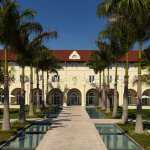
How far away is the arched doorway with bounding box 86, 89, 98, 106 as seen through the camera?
87.6m

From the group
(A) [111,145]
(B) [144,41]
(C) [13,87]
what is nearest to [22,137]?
(A) [111,145]

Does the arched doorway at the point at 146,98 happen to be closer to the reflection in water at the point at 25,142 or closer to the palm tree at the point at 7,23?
the palm tree at the point at 7,23

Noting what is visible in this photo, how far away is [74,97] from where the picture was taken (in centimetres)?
8831

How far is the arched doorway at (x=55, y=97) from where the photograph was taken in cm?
8769

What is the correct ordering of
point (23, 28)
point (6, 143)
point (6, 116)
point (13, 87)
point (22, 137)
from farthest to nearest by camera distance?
1. point (13, 87)
2. point (23, 28)
3. point (6, 116)
4. point (22, 137)
5. point (6, 143)

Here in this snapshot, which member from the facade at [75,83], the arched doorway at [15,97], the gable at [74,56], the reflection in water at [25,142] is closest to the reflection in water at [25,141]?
the reflection in water at [25,142]

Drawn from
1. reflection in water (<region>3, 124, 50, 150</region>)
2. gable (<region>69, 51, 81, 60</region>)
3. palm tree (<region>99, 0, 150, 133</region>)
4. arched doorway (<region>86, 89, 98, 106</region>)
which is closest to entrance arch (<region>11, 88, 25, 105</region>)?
gable (<region>69, 51, 81, 60</region>)

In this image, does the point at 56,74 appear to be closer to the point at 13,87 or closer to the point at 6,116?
the point at 13,87

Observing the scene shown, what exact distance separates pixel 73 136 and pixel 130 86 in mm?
60976

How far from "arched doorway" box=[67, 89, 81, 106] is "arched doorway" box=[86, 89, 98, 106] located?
5.48 ft

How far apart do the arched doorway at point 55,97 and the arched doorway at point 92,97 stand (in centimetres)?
499

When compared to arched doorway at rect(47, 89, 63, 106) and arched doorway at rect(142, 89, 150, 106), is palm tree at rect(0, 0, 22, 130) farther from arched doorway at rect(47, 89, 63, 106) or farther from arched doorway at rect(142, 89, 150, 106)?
arched doorway at rect(142, 89, 150, 106)

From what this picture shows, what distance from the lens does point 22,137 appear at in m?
25.7

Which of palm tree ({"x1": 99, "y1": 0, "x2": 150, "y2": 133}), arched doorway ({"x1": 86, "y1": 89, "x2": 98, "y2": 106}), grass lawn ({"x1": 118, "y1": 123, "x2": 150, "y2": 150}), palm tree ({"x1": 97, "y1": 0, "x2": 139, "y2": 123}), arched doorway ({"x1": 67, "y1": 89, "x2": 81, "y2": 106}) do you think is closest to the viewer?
grass lawn ({"x1": 118, "y1": 123, "x2": 150, "y2": 150})
